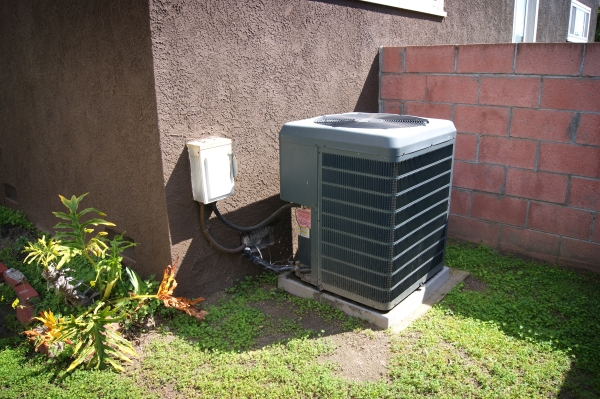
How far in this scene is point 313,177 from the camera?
3.13 m

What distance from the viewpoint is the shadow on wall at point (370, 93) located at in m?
4.41

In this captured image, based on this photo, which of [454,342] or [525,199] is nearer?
[454,342]

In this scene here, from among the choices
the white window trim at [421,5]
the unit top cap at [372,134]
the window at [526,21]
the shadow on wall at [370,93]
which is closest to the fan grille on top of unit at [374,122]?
the unit top cap at [372,134]

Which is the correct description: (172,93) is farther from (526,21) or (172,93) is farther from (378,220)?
(526,21)

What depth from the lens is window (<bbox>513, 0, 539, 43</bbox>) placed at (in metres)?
7.51

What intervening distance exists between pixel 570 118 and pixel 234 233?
8.46 ft

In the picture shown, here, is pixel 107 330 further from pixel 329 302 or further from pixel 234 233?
pixel 329 302

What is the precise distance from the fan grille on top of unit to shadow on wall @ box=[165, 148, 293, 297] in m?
0.81

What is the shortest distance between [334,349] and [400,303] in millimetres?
580

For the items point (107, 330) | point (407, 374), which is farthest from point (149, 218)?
point (407, 374)

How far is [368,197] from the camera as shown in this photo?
2.92 m

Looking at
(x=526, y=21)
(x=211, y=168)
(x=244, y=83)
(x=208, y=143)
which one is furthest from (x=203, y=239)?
(x=526, y=21)

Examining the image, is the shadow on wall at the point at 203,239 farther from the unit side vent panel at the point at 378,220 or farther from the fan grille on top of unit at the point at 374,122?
the fan grille on top of unit at the point at 374,122

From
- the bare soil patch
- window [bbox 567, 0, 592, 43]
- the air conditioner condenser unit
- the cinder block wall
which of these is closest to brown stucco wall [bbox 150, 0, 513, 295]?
the air conditioner condenser unit
